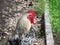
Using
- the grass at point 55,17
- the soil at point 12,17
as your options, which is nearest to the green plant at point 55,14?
the grass at point 55,17

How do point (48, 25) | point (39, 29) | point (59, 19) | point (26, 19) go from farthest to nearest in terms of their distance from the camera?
1. point (59, 19)
2. point (39, 29)
3. point (48, 25)
4. point (26, 19)

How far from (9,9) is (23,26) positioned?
4.03 metres

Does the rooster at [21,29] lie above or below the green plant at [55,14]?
above

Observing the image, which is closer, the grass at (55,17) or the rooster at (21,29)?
the rooster at (21,29)

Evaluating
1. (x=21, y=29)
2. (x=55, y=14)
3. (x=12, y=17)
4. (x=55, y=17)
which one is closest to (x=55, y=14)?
(x=55, y=14)

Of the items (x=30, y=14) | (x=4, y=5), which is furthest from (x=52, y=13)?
(x=30, y=14)

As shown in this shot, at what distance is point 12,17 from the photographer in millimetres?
7535

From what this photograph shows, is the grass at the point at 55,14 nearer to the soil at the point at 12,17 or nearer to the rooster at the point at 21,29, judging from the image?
the soil at the point at 12,17

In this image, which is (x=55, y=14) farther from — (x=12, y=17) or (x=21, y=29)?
(x=21, y=29)

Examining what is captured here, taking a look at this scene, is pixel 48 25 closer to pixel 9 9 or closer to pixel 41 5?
pixel 41 5

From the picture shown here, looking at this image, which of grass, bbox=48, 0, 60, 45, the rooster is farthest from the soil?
the rooster

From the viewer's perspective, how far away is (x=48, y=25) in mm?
5984

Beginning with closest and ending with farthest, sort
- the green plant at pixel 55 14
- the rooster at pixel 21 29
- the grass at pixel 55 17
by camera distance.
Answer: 1. the rooster at pixel 21 29
2. the grass at pixel 55 17
3. the green plant at pixel 55 14

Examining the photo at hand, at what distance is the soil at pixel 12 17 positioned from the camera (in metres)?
6.22
